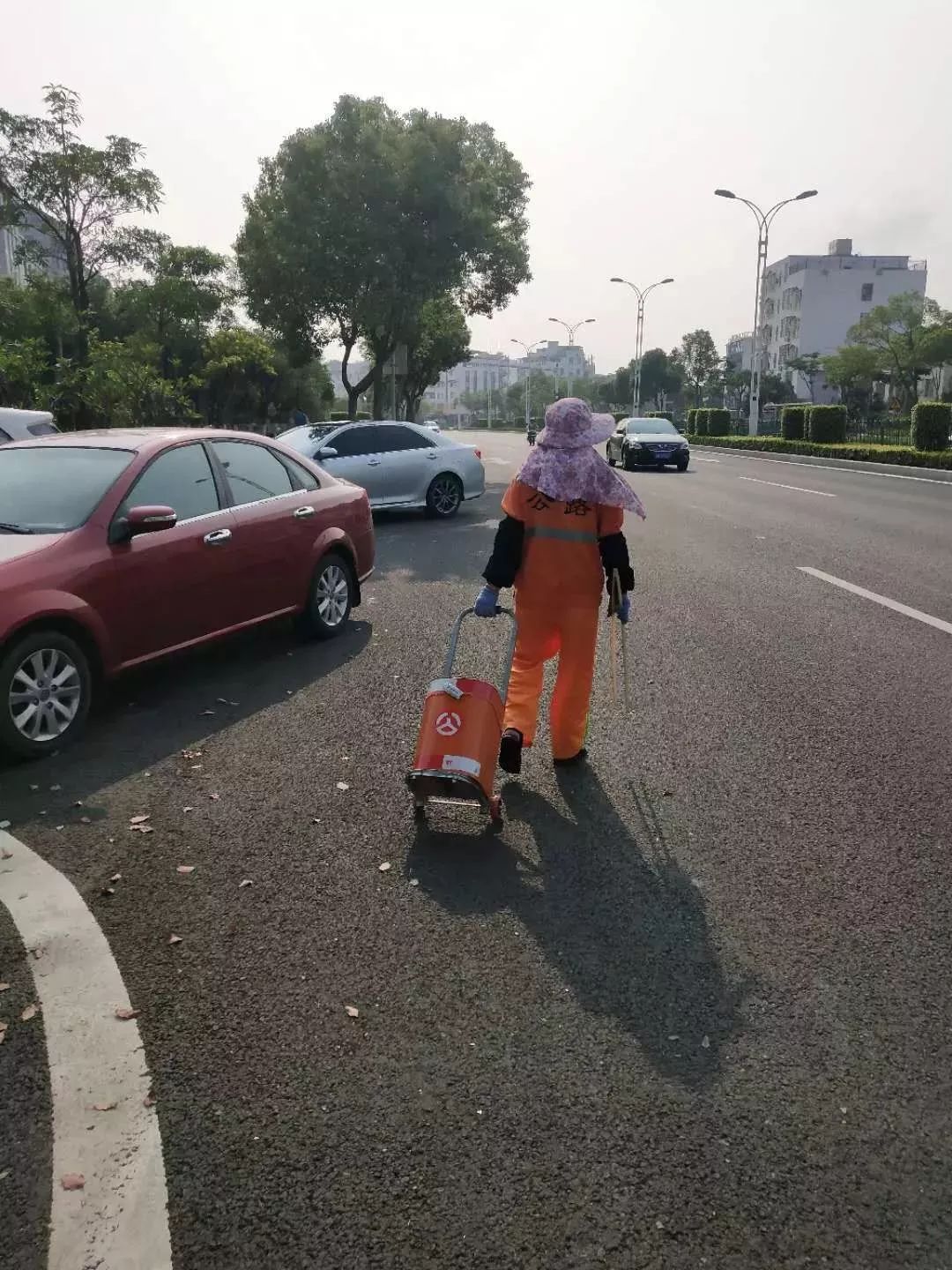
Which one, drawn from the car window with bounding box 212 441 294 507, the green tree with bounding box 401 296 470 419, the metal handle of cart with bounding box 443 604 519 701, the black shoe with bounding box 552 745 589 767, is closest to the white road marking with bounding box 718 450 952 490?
the green tree with bounding box 401 296 470 419

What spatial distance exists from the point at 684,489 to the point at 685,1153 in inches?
783

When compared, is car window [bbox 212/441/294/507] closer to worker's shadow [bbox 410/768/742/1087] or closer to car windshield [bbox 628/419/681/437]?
worker's shadow [bbox 410/768/742/1087]

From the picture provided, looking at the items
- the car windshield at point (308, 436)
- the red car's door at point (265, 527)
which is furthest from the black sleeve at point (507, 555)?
the car windshield at point (308, 436)

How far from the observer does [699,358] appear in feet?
307

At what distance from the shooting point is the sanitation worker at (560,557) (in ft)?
15.0

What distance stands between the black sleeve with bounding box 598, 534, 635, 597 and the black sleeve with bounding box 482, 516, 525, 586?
1.17 ft

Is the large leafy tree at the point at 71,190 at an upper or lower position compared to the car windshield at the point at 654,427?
upper

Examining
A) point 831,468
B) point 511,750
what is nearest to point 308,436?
point 511,750

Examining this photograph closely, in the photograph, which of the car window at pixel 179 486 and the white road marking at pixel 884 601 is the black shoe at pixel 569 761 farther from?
the white road marking at pixel 884 601

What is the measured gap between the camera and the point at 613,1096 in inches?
103

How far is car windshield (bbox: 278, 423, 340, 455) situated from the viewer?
14070 mm

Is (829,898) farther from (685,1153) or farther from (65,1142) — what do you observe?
(65,1142)

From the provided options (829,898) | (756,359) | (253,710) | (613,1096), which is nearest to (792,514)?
(253,710)

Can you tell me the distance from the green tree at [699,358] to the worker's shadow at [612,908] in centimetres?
9345
